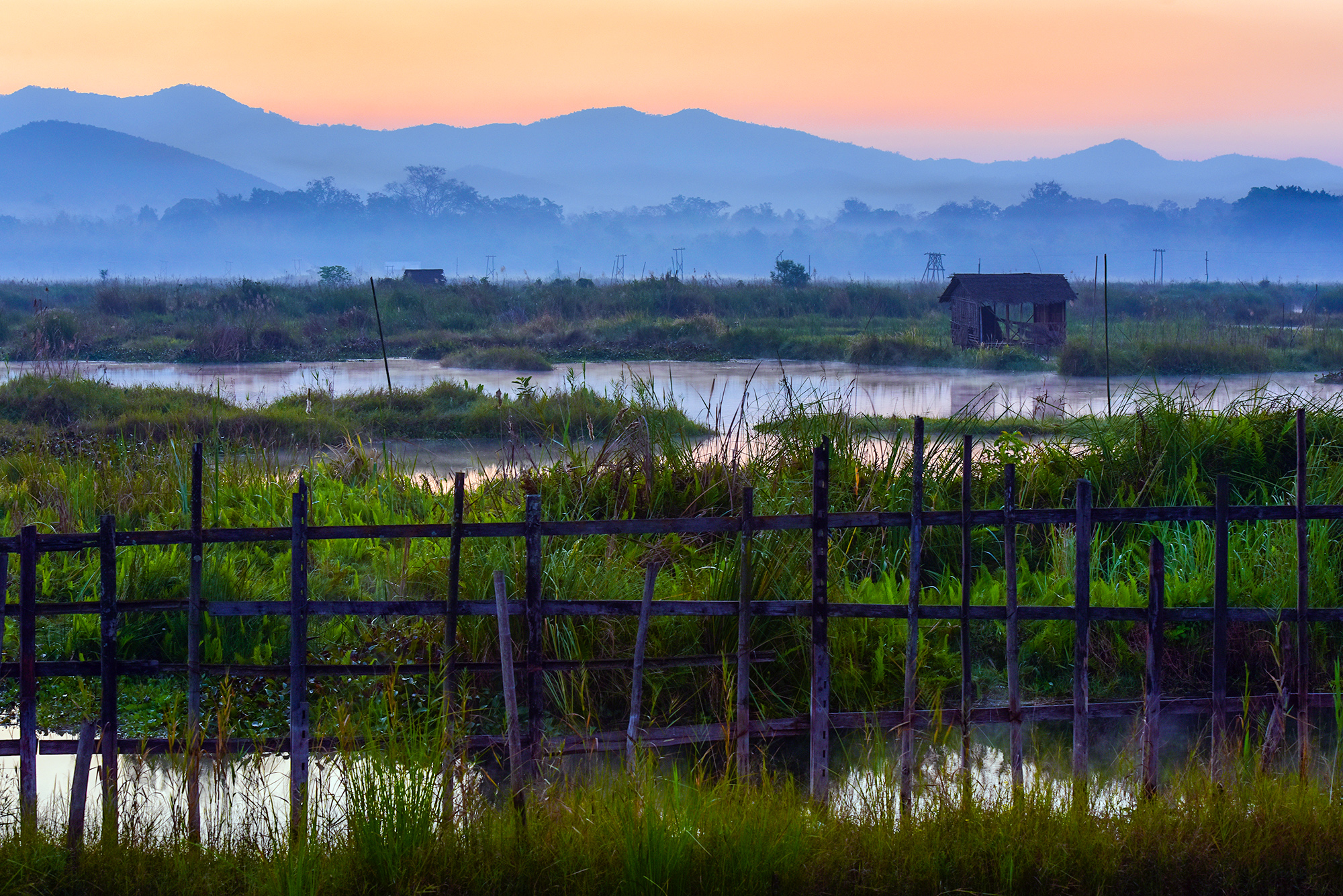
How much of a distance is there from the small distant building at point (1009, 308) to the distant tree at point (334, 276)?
105ft

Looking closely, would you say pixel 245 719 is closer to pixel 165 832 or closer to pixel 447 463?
pixel 165 832

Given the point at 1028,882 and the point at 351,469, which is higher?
the point at 351,469

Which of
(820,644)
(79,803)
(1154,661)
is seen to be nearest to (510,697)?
(820,644)

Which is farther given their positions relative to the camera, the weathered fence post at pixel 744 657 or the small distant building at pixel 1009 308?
the small distant building at pixel 1009 308

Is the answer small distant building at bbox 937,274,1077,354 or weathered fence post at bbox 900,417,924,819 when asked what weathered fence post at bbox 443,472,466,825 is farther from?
small distant building at bbox 937,274,1077,354

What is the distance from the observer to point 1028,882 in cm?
285

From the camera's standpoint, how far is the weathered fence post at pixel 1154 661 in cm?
323

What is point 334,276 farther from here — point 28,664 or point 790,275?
point 28,664

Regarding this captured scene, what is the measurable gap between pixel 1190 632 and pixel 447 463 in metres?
8.68

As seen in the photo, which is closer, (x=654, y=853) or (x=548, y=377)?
(x=654, y=853)

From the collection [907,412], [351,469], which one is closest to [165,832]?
[351,469]

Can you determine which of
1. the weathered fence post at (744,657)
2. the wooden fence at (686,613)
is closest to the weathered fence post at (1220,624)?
the wooden fence at (686,613)

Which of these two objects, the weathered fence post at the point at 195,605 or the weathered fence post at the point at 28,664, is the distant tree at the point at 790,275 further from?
the weathered fence post at the point at 28,664

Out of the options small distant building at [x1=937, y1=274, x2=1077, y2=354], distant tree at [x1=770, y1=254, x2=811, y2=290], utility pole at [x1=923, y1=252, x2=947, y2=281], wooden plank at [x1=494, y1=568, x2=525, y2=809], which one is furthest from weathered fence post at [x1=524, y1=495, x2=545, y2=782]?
utility pole at [x1=923, y1=252, x2=947, y2=281]
